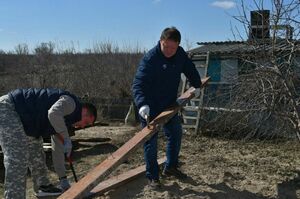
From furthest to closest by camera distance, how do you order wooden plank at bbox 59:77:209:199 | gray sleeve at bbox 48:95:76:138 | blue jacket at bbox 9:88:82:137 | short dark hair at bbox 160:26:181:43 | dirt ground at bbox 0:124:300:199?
dirt ground at bbox 0:124:300:199 < short dark hair at bbox 160:26:181:43 < blue jacket at bbox 9:88:82:137 < gray sleeve at bbox 48:95:76:138 < wooden plank at bbox 59:77:209:199

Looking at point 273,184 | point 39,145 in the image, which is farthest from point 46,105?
point 273,184

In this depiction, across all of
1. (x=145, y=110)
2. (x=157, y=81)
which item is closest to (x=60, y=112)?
(x=145, y=110)

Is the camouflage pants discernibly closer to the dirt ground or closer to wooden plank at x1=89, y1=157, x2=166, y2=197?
wooden plank at x1=89, y1=157, x2=166, y2=197

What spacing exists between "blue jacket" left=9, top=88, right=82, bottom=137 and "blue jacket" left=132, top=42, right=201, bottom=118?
0.78m

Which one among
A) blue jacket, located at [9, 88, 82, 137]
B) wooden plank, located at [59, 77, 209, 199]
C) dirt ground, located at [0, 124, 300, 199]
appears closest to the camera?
wooden plank, located at [59, 77, 209, 199]

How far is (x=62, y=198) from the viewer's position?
3.88 meters

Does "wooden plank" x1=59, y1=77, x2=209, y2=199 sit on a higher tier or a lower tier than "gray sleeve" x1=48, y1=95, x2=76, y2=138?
lower

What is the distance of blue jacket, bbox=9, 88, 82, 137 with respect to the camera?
4.49 m

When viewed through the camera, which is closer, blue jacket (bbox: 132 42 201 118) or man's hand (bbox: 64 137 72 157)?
man's hand (bbox: 64 137 72 157)

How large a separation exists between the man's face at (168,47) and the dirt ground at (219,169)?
1.55 metres

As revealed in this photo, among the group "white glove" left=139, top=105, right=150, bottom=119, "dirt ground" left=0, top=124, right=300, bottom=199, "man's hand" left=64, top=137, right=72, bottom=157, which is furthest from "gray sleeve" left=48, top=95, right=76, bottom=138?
"dirt ground" left=0, top=124, right=300, bottom=199

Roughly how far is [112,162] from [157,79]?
124cm

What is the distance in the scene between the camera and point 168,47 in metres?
4.88

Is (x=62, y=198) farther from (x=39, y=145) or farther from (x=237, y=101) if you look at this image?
(x=237, y=101)
